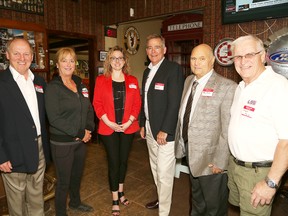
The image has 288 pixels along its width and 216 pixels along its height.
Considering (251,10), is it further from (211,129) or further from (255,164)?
(255,164)

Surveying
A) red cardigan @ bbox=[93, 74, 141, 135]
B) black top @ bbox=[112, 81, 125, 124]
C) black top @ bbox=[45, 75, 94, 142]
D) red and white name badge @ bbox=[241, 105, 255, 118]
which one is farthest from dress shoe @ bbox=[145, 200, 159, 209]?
red and white name badge @ bbox=[241, 105, 255, 118]

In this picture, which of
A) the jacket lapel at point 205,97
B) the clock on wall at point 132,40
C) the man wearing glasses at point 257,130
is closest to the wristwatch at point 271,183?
the man wearing glasses at point 257,130

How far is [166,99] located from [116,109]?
544 millimetres

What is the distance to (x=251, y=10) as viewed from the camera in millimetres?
2887

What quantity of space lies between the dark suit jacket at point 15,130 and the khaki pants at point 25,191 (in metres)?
0.11

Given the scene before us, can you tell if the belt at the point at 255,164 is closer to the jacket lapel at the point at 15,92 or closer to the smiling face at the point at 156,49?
the smiling face at the point at 156,49

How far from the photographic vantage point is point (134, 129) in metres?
2.46

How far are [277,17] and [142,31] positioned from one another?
369cm

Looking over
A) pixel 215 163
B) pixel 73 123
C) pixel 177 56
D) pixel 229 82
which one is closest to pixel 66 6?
pixel 177 56

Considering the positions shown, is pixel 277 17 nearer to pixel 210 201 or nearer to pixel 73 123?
pixel 210 201

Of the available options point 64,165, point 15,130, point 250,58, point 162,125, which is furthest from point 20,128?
point 250,58

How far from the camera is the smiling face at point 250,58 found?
55.8 inches

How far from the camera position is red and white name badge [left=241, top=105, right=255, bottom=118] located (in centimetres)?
139

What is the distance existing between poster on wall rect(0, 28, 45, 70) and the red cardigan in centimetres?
188
